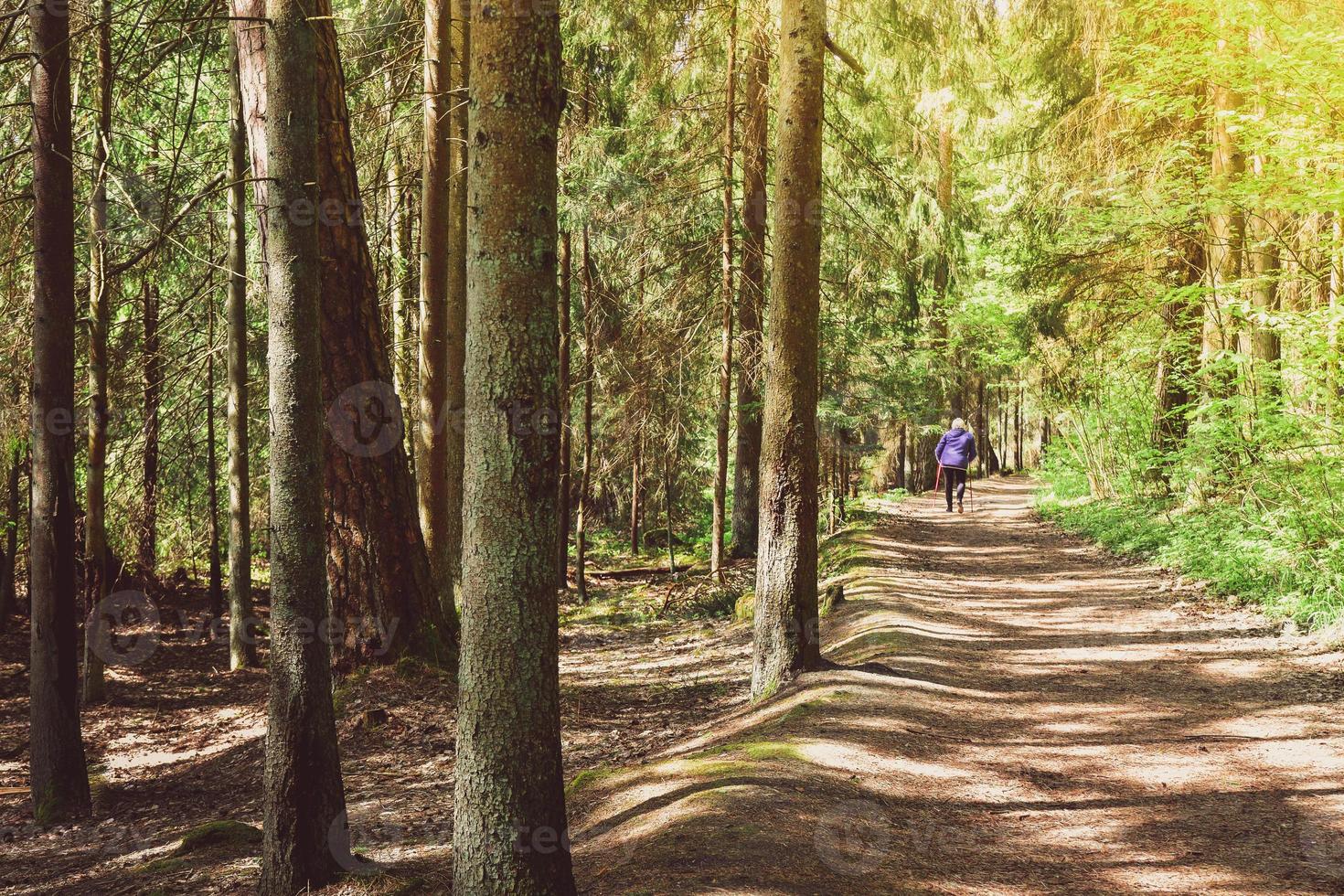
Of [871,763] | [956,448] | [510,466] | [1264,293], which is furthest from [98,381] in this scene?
[956,448]

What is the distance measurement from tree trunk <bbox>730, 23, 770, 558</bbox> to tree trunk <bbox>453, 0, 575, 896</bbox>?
369 inches

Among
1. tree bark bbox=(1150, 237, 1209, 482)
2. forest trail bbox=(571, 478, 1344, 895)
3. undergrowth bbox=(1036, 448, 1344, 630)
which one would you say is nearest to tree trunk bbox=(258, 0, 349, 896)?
forest trail bbox=(571, 478, 1344, 895)

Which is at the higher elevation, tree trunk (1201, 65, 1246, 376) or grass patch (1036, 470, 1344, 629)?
tree trunk (1201, 65, 1246, 376)

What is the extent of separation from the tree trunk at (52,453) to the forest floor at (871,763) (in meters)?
0.49

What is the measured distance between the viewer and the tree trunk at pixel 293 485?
466 centimetres

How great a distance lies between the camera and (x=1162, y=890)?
442 cm

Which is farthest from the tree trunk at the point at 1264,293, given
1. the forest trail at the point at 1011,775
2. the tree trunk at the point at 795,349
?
the tree trunk at the point at 795,349

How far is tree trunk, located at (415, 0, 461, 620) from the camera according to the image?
32.0 feet

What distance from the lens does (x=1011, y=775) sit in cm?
609

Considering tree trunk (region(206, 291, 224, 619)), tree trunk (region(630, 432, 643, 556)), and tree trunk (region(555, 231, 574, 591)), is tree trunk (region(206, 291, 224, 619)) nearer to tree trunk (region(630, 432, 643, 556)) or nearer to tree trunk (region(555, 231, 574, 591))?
tree trunk (region(555, 231, 574, 591))

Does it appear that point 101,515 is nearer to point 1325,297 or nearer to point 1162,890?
point 1162,890

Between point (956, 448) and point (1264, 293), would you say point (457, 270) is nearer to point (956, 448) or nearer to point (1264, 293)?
point (1264, 293)

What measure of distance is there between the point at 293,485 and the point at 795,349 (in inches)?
168

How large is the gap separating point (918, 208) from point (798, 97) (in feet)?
32.0
